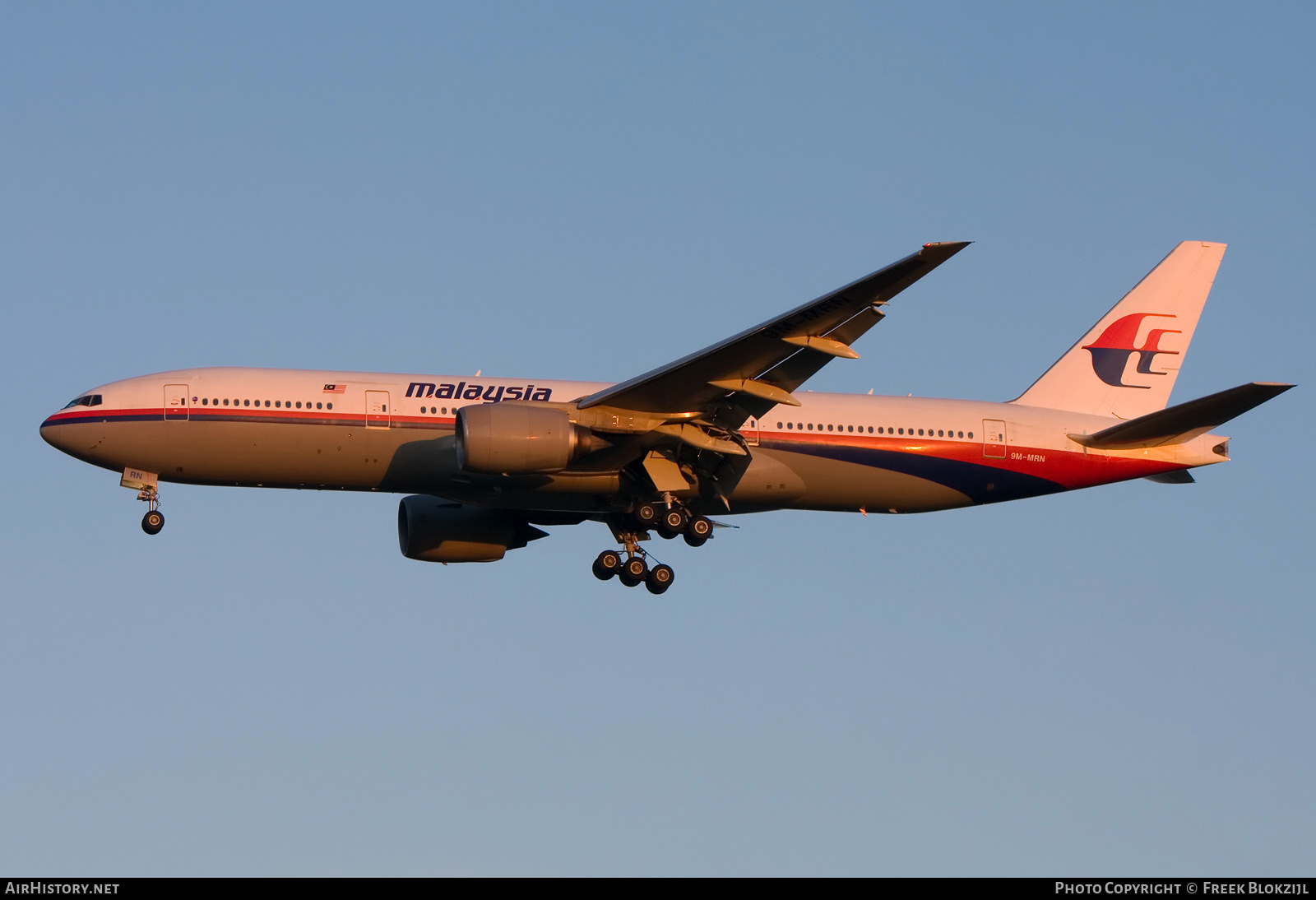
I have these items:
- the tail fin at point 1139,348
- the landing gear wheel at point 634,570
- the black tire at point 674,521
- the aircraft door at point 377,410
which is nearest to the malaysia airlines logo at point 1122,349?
the tail fin at point 1139,348

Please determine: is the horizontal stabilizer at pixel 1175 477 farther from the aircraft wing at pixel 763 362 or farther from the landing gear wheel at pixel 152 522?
the landing gear wheel at pixel 152 522

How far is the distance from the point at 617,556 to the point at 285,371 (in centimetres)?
831

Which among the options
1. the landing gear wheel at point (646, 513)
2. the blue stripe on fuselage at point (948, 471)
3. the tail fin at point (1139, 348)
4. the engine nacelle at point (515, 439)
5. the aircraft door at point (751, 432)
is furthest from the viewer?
the tail fin at point (1139, 348)

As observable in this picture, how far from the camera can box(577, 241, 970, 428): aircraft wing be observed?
94.8 feet

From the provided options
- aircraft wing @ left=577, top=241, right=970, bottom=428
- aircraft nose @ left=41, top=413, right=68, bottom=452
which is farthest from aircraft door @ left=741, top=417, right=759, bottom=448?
aircraft nose @ left=41, top=413, right=68, bottom=452

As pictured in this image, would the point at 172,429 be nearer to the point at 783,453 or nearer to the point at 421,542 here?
the point at 421,542

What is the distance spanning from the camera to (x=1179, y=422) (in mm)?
35125

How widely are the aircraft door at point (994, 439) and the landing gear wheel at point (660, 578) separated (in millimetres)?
7696

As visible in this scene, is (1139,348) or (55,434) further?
(1139,348)

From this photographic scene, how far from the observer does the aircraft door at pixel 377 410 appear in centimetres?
3306

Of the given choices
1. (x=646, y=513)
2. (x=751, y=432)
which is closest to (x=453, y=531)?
(x=646, y=513)

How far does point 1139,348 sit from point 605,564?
14.7 metres

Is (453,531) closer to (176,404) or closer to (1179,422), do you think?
(176,404)
